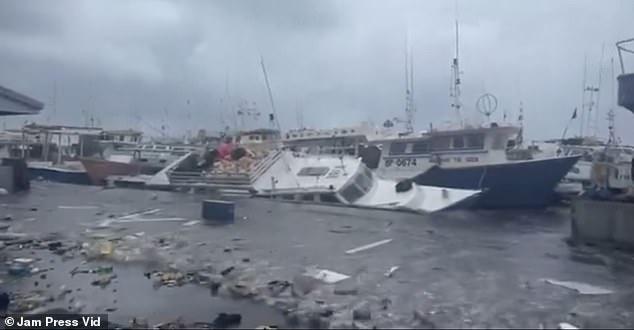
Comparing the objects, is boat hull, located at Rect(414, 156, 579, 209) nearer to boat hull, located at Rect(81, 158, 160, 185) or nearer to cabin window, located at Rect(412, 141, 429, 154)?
cabin window, located at Rect(412, 141, 429, 154)

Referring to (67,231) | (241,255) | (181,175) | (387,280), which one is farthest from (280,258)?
(181,175)

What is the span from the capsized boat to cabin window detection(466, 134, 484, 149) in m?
6.73

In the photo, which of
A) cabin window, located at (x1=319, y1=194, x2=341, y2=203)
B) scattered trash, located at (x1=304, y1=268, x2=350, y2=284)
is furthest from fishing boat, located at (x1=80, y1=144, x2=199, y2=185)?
scattered trash, located at (x1=304, y1=268, x2=350, y2=284)

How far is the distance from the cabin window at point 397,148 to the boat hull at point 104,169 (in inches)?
738

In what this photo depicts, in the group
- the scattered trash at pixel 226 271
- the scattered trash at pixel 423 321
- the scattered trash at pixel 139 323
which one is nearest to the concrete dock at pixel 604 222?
the scattered trash at pixel 423 321

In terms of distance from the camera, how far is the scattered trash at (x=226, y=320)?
6.61m

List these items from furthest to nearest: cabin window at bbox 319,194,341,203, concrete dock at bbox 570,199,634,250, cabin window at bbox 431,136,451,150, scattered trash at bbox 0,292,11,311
→ cabin window at bbox 431,136,451,150
cabin window at bbox 319,194,341,203
concrete dock at bbox 570,199,634,250
scattered trash at bbox 0,292,11,311

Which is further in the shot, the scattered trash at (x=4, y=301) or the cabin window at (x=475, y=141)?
the cabin window at (x=475, y=141)

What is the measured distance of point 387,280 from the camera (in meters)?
9.21

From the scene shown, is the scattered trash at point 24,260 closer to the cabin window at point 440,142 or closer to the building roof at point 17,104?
the building roof at point 17,104

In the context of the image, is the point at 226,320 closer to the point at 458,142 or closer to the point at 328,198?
the point at 328,198

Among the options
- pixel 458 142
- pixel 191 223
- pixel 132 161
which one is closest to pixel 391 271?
pixel 191 223

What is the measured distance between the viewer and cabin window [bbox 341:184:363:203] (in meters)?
23.9

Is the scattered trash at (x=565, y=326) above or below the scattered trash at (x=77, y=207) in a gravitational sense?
below
